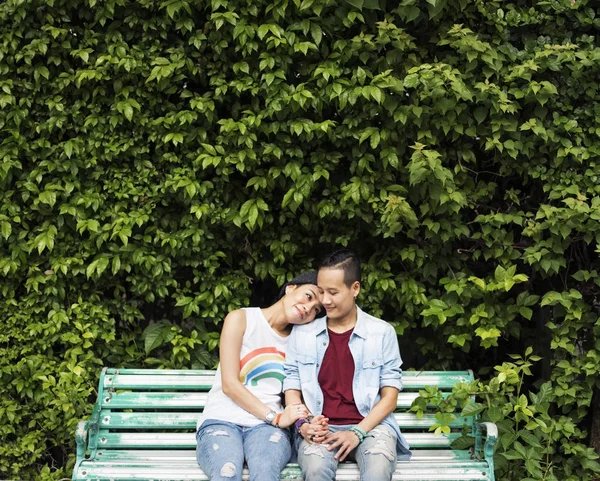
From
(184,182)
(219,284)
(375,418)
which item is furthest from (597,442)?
(184,182)

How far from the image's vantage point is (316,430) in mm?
4062

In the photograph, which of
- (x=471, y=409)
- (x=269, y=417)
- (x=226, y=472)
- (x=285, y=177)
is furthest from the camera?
(x=285, y=177)

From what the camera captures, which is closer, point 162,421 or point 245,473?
point 245,473

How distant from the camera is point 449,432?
4.51m

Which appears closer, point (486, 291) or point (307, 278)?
point (307, 278)

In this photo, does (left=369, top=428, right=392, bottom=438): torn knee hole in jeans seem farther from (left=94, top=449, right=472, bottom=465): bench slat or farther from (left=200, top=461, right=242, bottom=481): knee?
(left=200, top=461, right=242, bottom=481): knee

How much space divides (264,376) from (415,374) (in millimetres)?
885

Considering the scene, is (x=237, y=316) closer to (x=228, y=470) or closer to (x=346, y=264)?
(x=346, y=264)

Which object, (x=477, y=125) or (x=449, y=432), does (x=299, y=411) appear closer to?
(x=449, y=432)

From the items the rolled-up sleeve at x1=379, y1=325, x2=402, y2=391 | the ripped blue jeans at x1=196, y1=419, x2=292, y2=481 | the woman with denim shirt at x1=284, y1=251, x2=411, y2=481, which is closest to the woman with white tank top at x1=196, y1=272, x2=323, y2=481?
the ripped blue jeans at x1=196, y1=419, x2=292, y2=481

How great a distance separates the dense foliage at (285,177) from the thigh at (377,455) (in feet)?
3.39

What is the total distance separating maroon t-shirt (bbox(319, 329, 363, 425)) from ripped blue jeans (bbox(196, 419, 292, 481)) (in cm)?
27

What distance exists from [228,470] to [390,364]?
98 cm

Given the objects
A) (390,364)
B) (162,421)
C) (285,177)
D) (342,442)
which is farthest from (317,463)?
(285,177)
